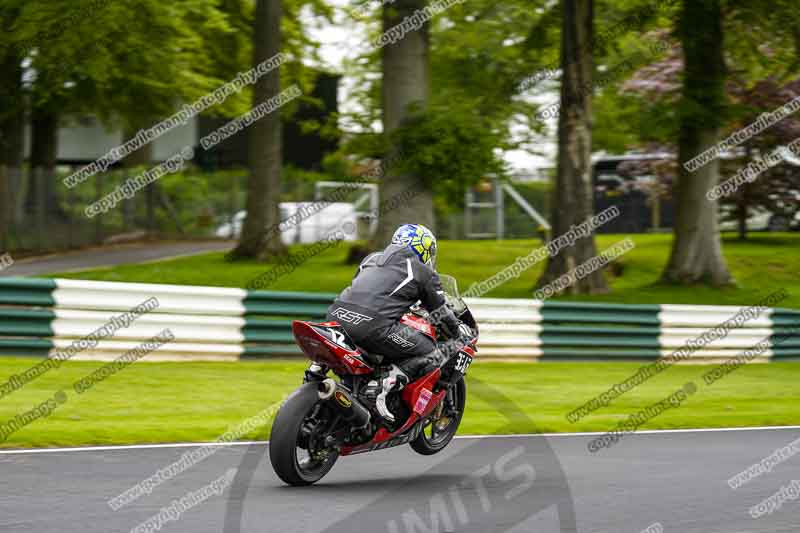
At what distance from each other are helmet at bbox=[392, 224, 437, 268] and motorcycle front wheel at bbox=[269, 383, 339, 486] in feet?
4.54

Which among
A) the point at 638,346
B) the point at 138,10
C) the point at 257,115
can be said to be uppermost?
the point at 138,10

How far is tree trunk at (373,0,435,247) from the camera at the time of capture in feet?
66.6

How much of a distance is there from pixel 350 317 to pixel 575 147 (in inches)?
580

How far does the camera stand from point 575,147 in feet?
73.5

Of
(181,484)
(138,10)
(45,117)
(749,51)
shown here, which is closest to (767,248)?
(749,51)

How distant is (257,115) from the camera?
27000 mm

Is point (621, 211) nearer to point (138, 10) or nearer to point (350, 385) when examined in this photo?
point (138, 10)

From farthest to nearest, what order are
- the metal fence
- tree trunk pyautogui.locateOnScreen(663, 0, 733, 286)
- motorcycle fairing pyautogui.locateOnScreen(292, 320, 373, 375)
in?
tree trunk pyautogui.locateOnScreen(663, 0, 733, 286) < the metal fence < motorcycle fairing pyautogui.locateOnScreen(292, 320, 373, 375)

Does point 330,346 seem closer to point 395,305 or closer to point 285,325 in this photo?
point 395,305

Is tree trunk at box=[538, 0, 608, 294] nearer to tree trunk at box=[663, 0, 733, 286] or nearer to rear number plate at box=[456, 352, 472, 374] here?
tree trunk at box=[663, 0, 733, 286]

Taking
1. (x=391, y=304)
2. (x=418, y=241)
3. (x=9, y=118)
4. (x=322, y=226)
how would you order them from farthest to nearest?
(x=322, y=226) < (x=9, y=118) < (x=418, y=241) < (x=391, y=304)

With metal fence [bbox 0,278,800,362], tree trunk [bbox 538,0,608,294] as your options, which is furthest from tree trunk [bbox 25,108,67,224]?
metal fence [bbox 0,278,800,362]

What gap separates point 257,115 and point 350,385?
1923 cm

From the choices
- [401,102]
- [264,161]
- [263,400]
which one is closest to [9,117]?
[264,161]
